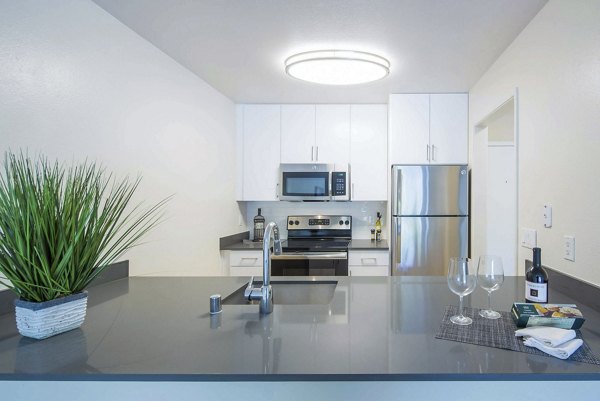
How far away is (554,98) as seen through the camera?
1.57 meters

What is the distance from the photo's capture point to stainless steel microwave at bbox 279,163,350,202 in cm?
331

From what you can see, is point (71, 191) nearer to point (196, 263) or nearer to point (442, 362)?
point (442, 362)

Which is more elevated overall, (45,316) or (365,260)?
(45,316)

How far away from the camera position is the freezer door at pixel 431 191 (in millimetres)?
2873

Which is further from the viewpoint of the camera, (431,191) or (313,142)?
(313,142)

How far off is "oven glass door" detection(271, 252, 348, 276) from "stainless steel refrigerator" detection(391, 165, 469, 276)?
1.63 feet

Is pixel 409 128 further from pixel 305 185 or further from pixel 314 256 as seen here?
pixel 314 256

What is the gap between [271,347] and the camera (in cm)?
93

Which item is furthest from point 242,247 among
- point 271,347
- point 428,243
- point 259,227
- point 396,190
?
point 271,347

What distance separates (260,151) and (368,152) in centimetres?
113

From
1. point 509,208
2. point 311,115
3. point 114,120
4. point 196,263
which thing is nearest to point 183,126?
point 114,120

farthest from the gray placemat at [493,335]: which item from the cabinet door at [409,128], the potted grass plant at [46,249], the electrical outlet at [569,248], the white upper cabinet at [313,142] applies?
the white upper cabinet at [313,142]

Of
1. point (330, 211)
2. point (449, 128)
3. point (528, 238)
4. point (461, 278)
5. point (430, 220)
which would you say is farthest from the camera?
point (330, 211)

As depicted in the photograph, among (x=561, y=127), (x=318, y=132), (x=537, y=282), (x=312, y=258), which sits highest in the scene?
(x=318, y=132)
